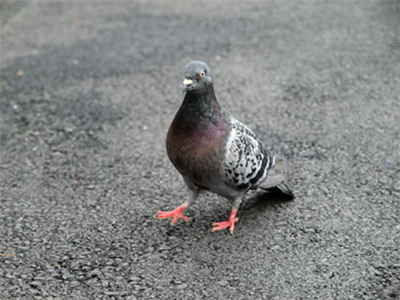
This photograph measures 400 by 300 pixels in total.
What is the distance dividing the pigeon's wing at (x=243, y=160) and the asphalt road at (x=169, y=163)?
437mm

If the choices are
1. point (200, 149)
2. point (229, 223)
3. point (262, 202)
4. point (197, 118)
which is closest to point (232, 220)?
point (229, 223)

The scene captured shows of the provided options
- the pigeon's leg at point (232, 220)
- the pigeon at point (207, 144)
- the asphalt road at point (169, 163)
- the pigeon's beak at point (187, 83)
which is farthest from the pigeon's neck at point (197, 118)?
the asphalt road at point (169, 163)

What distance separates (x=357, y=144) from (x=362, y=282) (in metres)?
2.11

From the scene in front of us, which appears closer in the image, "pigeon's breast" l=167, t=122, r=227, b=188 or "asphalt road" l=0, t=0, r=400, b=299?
"asphalt road" l=0, t=0, r=400, b=299

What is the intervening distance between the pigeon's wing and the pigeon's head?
0.46 meters

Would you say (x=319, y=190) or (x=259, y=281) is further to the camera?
(x=319, y=190)

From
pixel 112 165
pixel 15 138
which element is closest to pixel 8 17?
pixel 15 138

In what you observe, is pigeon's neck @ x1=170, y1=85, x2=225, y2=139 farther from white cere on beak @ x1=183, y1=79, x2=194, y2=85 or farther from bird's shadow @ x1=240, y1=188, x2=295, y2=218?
bird's shadow @ x1=240, y1=188, x2=295, y2=218

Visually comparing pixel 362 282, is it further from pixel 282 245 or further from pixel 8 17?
pixel 8 17

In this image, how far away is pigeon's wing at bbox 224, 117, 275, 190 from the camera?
380 centimetres

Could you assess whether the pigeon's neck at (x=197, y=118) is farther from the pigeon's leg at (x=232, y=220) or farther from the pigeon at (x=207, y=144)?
the pigeon's leg at (x=232, y=220)

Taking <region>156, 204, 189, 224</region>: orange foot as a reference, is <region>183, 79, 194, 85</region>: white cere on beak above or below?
above

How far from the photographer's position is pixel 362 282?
11.3ft

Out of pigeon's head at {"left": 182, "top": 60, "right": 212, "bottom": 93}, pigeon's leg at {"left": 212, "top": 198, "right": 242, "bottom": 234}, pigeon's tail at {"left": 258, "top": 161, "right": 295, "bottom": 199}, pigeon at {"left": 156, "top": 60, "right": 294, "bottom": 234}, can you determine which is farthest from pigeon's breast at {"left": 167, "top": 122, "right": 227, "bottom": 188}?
pigeon's tail at {"left": 258, "top": 161, "right": 295, "bottom": 199}
